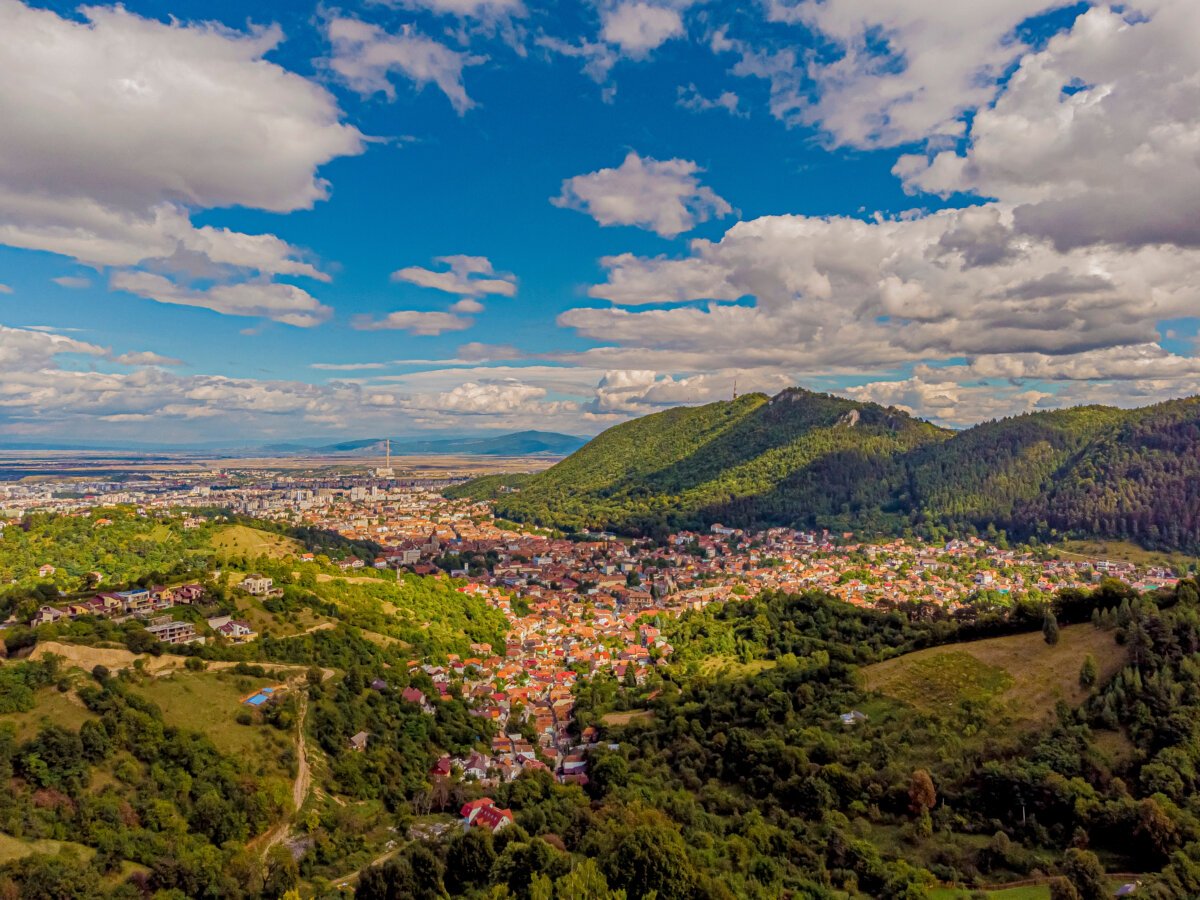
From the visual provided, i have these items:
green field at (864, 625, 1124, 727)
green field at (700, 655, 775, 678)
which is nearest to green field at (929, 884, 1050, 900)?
green field at (864, 625, 1124, 727)

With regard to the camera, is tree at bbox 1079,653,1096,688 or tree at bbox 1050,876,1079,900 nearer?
tree at bbox 1050,876,1079,900

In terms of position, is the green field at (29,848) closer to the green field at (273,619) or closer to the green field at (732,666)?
the green field at (273,619)

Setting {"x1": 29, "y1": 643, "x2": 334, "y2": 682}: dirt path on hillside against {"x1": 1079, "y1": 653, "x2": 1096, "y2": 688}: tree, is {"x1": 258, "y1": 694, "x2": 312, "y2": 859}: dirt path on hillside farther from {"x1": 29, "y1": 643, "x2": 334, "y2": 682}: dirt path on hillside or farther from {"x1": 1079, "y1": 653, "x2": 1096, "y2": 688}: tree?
{"x1": 1079, "y1": 653, "x2": 1096, "y2": 688}: tree

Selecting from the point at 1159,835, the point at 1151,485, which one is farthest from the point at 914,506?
the point at 1159,835

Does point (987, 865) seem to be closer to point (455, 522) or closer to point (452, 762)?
point (452, 762)

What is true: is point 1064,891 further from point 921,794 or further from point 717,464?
point 717,464

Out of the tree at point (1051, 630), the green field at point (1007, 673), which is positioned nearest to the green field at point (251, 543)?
the green field at point (1007, 673)
